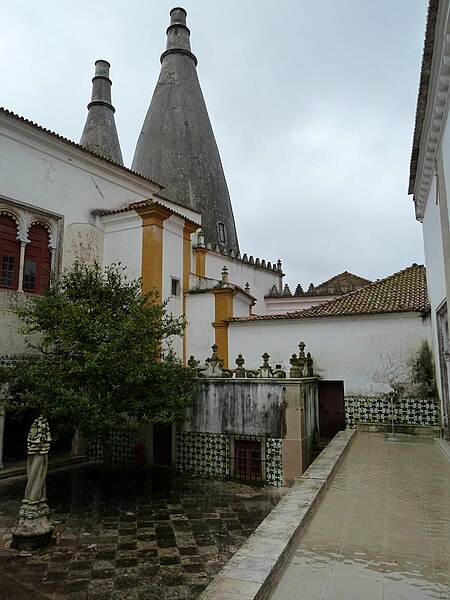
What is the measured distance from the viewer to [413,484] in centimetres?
573

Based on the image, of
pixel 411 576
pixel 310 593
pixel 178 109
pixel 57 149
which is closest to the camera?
pixel 310 593

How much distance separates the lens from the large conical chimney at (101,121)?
2833 centimetres

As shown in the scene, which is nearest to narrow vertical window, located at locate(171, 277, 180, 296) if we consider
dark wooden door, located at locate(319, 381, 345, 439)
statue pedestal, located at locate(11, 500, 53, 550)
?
dark wooden door, located at locate(319, 381, 345, 439)

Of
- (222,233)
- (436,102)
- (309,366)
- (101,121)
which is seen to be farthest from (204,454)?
(101,121)

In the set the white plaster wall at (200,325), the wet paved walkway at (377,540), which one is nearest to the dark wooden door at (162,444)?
the white plaster wall at (200,325)

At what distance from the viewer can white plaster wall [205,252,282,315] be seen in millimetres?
19234

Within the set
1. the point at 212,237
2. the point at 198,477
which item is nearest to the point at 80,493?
the point at 198,477

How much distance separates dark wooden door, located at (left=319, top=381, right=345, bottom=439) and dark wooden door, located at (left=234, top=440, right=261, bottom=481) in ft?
8.26

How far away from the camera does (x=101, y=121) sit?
29.3m

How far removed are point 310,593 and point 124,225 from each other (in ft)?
40.6

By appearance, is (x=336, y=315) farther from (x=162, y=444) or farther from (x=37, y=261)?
(x=37, y=261)

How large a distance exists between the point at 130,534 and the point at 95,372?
3.16 meters

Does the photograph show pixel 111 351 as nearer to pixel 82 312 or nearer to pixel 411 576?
pixel 82 312

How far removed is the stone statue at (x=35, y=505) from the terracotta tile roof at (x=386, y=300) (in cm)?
772
